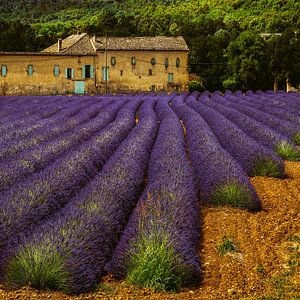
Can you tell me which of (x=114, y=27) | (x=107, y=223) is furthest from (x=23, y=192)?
(x=114, y=27)

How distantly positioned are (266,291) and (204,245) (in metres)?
1.29

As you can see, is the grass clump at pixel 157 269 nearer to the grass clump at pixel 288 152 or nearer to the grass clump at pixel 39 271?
the grass clump at pixel 39 271

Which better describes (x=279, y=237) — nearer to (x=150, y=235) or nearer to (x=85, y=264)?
(x=150, y=235)

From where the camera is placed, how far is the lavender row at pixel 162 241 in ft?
12.9

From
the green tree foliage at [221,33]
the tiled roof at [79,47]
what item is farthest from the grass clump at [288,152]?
the tiled roof at [79,47]

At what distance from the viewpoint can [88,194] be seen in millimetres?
5590

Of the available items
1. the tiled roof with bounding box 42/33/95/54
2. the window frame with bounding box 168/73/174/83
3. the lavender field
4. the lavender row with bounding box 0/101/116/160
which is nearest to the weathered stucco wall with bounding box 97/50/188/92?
the window frame with bounding box 168/73/174/83

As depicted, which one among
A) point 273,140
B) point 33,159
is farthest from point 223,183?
point 273,140

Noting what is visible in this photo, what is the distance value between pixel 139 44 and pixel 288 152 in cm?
4055

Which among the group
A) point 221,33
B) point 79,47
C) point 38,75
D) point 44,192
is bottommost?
point 44,192

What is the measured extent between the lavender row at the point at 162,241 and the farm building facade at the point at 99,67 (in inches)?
1603

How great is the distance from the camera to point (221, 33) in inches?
2475

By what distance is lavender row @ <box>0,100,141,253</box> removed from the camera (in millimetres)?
4730

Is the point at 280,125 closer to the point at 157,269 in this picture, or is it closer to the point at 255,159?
the point at 255,159
